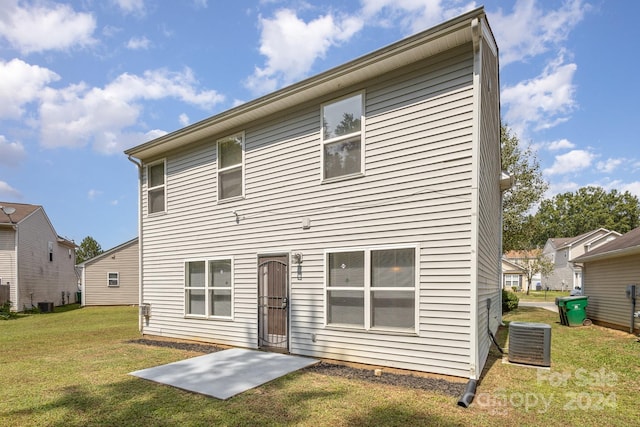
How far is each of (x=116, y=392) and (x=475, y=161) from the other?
600cm

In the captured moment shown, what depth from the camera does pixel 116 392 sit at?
469cm

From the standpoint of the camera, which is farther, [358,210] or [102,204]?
[102,204]

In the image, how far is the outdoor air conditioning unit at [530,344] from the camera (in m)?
5.69

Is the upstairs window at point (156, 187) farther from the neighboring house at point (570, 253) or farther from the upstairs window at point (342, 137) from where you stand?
the neighboring house at point (570, 253)

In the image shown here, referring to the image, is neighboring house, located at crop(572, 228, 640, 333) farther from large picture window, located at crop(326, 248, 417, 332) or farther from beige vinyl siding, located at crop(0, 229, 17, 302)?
beige vinyl siding, located at crop(0, 229, 17, 302)

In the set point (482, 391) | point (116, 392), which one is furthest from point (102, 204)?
point (482, 391)

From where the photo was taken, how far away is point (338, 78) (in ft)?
19.7

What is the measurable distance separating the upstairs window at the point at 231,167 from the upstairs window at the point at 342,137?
2.29 meters

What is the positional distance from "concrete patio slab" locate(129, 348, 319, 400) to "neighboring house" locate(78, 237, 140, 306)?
19639mm

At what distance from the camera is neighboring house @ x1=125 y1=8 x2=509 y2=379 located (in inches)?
199

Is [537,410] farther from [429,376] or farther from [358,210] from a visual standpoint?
[358,210]

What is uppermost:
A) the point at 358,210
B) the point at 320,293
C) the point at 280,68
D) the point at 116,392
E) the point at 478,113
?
the point at 280,68

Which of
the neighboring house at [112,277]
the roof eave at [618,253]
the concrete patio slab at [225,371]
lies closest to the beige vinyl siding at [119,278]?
the neighboring house at [112,277]

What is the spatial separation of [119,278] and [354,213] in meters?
22.5
